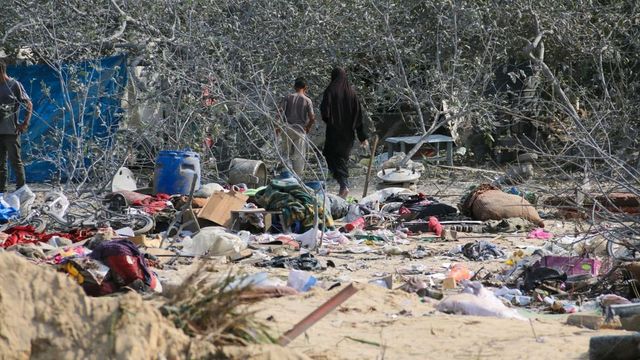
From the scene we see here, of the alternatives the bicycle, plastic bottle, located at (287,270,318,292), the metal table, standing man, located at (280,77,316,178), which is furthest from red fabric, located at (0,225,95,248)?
the metal table

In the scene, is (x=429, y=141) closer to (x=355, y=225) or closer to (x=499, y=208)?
(x=499, y=208)

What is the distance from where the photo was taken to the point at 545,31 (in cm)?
1581

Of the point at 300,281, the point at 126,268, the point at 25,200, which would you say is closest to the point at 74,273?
the point at 126,268

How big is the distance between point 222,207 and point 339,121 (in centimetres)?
313

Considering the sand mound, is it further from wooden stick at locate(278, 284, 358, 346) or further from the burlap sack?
the burlap sack

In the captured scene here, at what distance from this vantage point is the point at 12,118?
493 inches

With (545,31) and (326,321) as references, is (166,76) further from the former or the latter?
(326,321)

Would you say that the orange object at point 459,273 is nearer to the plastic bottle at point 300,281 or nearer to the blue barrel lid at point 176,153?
the plastic bottle at point 300,281

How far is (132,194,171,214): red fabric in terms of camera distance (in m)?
11.4

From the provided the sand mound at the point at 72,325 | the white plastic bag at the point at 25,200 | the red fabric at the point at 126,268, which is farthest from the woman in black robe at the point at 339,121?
the sand mound at the point at 72,325

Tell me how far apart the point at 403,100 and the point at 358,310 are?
9.25 metres

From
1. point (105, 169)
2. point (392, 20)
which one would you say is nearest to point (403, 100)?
point (392, 20)

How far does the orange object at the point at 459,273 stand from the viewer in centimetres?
839

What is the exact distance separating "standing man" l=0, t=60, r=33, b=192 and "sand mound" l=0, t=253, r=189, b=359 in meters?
8.06
